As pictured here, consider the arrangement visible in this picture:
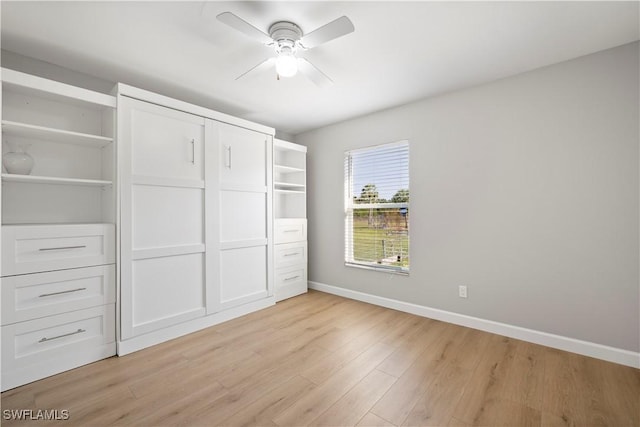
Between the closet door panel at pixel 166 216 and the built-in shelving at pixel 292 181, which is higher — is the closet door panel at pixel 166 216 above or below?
below

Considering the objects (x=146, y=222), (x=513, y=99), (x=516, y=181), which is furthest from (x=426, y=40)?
(x=146, y=222)

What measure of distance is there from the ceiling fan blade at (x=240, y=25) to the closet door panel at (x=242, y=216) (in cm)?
166

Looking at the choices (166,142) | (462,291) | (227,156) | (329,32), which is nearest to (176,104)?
(166,142)

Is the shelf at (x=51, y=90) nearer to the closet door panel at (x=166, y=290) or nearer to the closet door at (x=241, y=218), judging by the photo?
the closet door at (x=241, y=218)

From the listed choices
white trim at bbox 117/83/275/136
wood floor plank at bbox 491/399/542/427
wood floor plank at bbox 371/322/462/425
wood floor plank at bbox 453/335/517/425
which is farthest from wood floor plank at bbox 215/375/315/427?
white trim at bbox 117/83/275/136

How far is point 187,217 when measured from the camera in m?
2.75

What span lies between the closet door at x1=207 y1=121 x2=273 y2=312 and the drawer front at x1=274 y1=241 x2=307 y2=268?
233 millimetres

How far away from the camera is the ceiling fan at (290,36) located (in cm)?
166

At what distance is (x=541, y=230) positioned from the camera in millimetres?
2488

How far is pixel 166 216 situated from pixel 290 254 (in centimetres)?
172

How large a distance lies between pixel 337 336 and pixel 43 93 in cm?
309

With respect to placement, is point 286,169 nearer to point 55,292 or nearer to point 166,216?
point 166,216

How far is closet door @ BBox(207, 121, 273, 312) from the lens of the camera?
3018 mm

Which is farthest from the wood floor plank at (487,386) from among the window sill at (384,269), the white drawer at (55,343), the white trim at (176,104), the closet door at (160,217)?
the white trim at (176,104)
